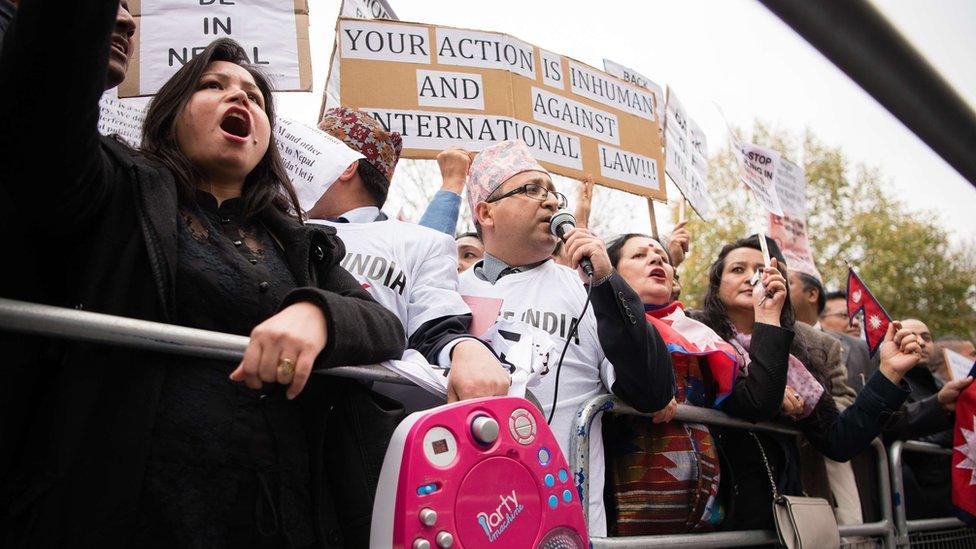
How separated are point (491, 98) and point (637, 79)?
1.52m

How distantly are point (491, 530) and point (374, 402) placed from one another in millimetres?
397

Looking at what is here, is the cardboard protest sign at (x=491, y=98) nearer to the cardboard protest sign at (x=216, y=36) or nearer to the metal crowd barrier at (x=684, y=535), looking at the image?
the cardboard protest sign at (x=216, y=36)

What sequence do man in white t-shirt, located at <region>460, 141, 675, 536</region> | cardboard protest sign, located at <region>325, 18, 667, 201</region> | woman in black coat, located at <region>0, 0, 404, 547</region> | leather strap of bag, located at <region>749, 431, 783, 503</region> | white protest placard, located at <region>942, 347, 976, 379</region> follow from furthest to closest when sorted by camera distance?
white protest placard, located at <region>942, 347, 976, 379</region> < cardboard protest sign, located at <region>325, 18, 667, 201</region> < leather strap of bag, located at <region>749, 431, 783, 503</region> < man in white t-shirt, located at <region>460, 141, 675, 536</region> < woman in black coat, located at <region>0, 0, 404, 547</region>

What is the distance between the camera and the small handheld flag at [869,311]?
372 centimetres

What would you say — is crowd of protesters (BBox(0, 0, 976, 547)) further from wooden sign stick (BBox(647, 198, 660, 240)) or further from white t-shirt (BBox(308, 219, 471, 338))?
wooden sign stick (BBox(647, 198, 660, 240))

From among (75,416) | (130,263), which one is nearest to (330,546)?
(75,416)

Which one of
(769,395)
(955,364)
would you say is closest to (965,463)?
(955,364)

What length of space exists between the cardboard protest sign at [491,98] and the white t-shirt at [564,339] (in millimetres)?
1291

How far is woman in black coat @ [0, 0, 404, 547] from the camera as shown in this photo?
3.66 feet

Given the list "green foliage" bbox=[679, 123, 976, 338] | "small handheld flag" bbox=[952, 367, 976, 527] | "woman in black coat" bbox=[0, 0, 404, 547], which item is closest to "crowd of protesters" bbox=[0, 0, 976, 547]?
"woman in black coat" bbox=[0, 0, 404, 547]

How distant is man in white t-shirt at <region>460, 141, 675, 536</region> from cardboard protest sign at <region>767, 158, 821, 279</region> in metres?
2.18

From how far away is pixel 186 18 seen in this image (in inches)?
132

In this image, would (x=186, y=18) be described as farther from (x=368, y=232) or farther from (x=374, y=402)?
(x=374, y=402)

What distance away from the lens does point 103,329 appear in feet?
3.98
